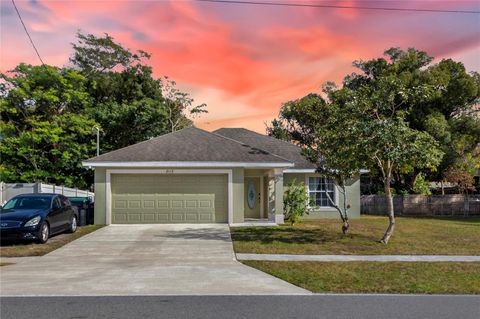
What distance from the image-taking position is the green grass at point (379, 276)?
9602 mm

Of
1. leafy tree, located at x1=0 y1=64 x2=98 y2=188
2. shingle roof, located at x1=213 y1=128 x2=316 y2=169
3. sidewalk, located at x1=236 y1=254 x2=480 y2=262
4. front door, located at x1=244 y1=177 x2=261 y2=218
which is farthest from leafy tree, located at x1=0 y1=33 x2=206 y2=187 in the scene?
sidewalk, located at x1=236 y1=254 x2=480 y2=262

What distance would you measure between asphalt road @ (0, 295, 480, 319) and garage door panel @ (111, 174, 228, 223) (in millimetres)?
12844

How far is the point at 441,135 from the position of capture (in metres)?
32.5

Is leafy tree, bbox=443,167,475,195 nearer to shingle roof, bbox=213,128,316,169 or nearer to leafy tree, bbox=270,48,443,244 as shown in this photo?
shingle roof, bbox=213,128,316,169

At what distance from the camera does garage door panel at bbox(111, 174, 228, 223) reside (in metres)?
21.4

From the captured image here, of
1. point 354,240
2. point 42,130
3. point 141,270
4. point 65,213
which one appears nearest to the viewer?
point 141,270

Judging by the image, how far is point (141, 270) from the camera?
11438mm

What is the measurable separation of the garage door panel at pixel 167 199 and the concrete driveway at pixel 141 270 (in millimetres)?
3705

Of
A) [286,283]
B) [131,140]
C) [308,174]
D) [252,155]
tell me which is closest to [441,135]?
[308,174]

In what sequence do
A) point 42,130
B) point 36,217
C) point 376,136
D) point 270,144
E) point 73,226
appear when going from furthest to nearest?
1. point 42,130
2. point 270,144
3. point 73,226
4. point 36,217
5. point 376,136

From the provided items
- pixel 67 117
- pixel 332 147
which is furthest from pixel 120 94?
pixel 332 147

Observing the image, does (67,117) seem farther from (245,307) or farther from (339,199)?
(245,307)

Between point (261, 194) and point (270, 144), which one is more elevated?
point (270, 144)

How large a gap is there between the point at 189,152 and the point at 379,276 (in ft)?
43.5
